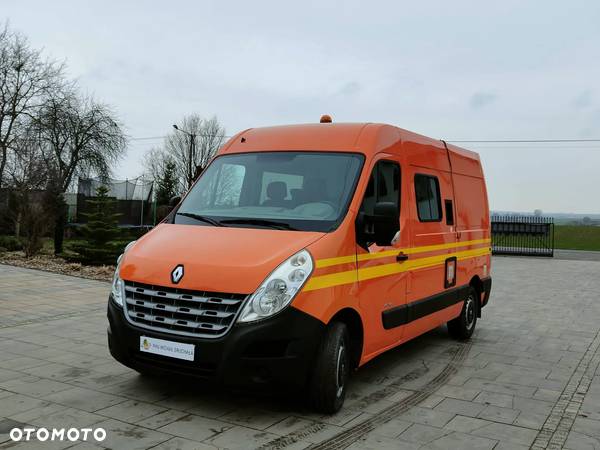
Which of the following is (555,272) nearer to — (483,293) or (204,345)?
(483,293)

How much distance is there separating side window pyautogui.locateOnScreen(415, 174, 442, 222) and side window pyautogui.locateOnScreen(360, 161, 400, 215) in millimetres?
515

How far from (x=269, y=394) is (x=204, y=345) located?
0.61 m

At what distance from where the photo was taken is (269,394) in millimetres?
4242

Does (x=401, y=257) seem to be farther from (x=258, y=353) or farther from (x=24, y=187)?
(x=24, y=187)

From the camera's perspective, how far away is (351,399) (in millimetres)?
5008

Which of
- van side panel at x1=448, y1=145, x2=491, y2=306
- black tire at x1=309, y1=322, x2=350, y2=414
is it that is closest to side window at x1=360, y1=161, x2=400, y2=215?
black tire at x1=309, y1=322, x2=350, y2=414

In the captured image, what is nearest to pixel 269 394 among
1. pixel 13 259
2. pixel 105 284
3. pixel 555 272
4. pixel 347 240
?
pixel 347 240

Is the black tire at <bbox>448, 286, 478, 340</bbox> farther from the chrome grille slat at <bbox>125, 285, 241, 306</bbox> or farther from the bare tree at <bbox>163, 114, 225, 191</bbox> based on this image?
the bare tree at <bbox>163, 114, 225, 191</bbox>

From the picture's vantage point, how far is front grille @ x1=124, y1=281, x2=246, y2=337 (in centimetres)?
411

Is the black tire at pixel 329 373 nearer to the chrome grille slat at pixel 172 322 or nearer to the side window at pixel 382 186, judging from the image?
the chrome grille slat at pixel 172 322

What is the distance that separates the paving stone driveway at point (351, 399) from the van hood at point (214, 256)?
0.91 meters

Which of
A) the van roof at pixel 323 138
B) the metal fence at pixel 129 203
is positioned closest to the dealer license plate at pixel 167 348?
the van roof at pixel 323 138

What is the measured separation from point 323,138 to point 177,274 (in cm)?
197

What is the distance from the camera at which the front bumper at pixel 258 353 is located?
405cm
